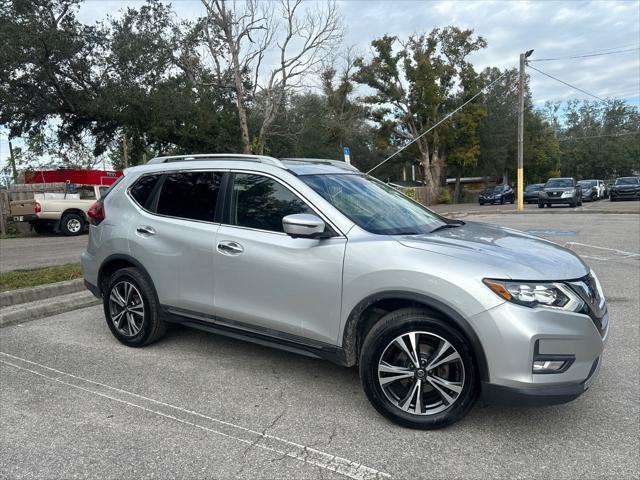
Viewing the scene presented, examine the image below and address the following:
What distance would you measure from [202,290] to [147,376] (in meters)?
0.83

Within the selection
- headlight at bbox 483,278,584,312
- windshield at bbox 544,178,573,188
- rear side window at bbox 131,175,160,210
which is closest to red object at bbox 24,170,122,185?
rear side window at bbox 131,175,160,210

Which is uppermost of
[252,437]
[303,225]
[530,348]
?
[303,225]

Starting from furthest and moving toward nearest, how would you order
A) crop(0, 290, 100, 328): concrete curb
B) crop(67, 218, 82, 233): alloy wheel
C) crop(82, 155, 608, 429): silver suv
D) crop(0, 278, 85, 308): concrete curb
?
crop(67, 218, 82, 233): alloy wheel
crop(0, 278, 85, 308): concrete curb
crop(0, 290, 100, 328): concrete curb
crop(82, 155, 608, 429): silver suv

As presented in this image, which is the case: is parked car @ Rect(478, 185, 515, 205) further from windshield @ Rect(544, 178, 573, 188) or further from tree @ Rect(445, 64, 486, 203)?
windshield @ Rect(544, 178, 573, 188)

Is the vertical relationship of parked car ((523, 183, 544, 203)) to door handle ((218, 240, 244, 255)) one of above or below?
below

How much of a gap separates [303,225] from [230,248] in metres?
0.80

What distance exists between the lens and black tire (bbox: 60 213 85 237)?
17109mm

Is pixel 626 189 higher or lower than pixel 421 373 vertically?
higher

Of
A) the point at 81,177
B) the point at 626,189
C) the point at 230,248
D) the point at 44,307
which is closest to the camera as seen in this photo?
the point at 230,248

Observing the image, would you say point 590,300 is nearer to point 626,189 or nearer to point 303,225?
point 303,225

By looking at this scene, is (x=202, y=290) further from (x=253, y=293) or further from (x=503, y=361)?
(x=503, y=361)

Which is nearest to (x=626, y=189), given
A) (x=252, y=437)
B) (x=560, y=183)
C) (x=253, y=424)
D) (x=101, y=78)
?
→ (x=560, y=183)

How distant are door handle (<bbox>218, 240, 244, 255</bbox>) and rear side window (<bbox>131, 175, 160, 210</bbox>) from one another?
1079 mm

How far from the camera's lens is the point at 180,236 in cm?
410
